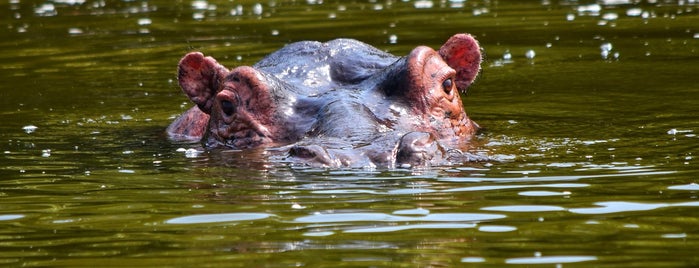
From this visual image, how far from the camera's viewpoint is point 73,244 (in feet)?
23.5

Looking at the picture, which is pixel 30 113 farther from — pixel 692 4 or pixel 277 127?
pixel 692 4

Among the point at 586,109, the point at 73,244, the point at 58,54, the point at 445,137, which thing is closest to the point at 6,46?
the point at 58,54

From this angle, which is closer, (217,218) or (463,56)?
(217,218)

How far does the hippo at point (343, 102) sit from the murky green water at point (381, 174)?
0.68ft

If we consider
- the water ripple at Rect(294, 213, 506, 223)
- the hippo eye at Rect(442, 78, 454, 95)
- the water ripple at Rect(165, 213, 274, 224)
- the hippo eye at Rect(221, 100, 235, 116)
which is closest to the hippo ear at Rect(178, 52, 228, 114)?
the hippo eye at Rect(221, 100, 235, 116)

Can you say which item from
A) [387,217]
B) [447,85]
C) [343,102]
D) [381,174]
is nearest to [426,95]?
[447,85]

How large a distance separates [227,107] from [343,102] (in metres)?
1.17

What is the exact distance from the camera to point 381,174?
8.54 m

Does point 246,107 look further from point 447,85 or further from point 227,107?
point 447,85

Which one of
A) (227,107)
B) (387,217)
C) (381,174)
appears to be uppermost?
(387,217)

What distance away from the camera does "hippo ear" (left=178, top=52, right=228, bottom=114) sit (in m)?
11.3

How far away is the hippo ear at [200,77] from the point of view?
11.3 meters

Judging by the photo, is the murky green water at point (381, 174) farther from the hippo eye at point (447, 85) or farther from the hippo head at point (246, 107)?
the hippo eye at point (447, 85)

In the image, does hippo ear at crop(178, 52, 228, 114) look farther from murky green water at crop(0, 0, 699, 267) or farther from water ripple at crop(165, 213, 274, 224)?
water ripple at crop(165, 213, 274, 224)
